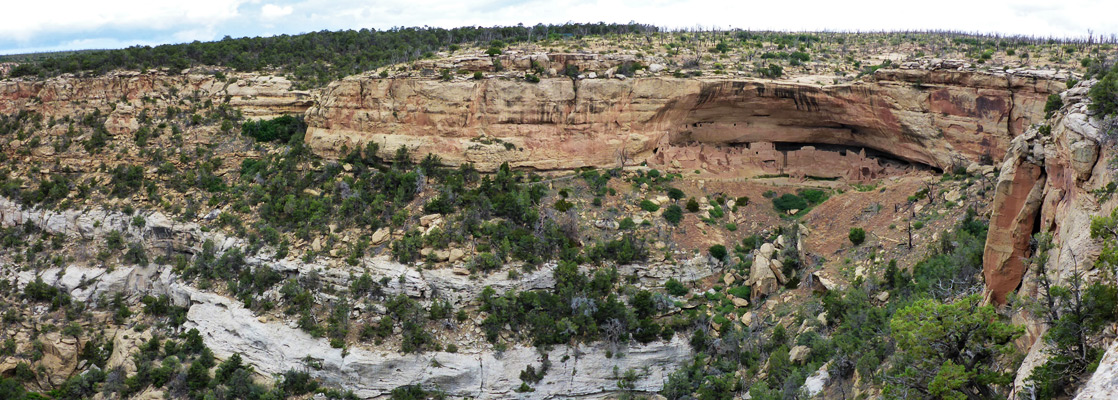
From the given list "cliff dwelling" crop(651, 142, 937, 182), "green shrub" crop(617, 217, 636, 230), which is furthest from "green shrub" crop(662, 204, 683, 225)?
"cliff dwelling" crop(651, 142, 937, 182)

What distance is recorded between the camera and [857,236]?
43312mm

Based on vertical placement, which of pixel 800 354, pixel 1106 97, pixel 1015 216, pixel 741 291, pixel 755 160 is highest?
pixel 1106 97

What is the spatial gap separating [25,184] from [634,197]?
3946cm

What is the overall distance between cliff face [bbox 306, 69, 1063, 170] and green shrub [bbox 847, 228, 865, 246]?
876 centimetres

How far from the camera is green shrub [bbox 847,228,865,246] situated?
43344 millimetres

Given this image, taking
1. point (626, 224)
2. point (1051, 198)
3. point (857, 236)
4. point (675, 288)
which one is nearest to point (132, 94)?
point (626, 224)

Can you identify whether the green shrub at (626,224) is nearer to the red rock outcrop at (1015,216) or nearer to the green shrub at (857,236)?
the green shrub at (857,236)

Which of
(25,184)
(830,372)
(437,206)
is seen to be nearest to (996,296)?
(830,372)

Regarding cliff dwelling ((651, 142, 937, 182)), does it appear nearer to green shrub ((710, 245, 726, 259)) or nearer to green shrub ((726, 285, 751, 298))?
green shrub ((710, 245, 726, 259))

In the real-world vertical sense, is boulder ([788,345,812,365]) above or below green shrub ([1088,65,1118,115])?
below

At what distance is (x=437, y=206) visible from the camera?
1880 inches

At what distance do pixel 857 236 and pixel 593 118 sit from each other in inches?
694

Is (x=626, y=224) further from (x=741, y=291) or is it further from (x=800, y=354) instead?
(x=800, y=354)

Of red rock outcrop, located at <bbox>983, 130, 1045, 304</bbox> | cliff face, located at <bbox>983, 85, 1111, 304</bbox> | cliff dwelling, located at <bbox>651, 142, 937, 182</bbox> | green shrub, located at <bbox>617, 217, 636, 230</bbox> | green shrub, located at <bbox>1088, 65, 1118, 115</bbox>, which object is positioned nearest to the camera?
cliff face, located at <bbox>983, 85, 1111, 304</bbox>
